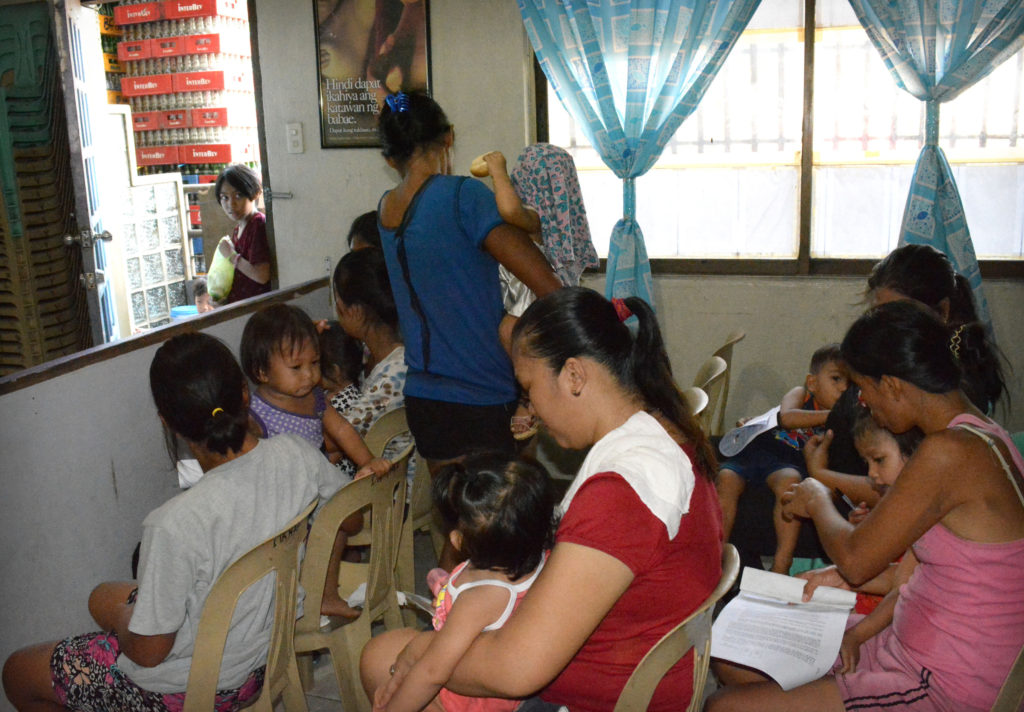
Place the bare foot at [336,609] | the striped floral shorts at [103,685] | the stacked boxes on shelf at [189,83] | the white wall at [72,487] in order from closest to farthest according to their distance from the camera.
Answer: the striped floral shorts at [103,685], the white wall at [72,487], the bare foot at [336,609], the stacked boxes on shelf at [189,83]

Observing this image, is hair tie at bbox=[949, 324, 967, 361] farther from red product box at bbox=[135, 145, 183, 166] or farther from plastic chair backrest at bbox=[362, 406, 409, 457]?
red product box at bbox=[135, 145, 183, 166]

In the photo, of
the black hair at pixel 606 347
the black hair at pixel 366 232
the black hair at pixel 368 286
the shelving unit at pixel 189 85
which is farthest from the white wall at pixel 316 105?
the black hair at pixel 606 347

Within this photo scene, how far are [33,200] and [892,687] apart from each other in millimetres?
4338

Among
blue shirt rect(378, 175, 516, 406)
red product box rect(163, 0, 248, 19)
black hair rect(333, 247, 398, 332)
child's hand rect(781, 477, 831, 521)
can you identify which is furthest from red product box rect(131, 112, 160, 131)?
child's hand rect(781, 477, 831, 521)

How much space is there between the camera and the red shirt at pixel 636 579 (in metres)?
1.24

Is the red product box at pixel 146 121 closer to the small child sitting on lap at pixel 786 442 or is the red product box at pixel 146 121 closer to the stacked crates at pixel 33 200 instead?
the stacked crates at pixel 33 200

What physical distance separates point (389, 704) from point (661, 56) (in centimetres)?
281

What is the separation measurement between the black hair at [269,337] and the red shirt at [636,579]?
1.25 meters

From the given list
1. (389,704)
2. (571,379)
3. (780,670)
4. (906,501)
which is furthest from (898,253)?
(389,704)

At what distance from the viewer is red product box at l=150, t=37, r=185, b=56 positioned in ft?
20.1

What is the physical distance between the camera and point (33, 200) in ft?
14.6

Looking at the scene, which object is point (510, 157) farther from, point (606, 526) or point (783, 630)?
point (606, 526)

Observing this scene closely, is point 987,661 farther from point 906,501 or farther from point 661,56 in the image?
point 661,56

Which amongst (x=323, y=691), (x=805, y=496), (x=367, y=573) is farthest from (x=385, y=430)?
(x=805, y=496)
